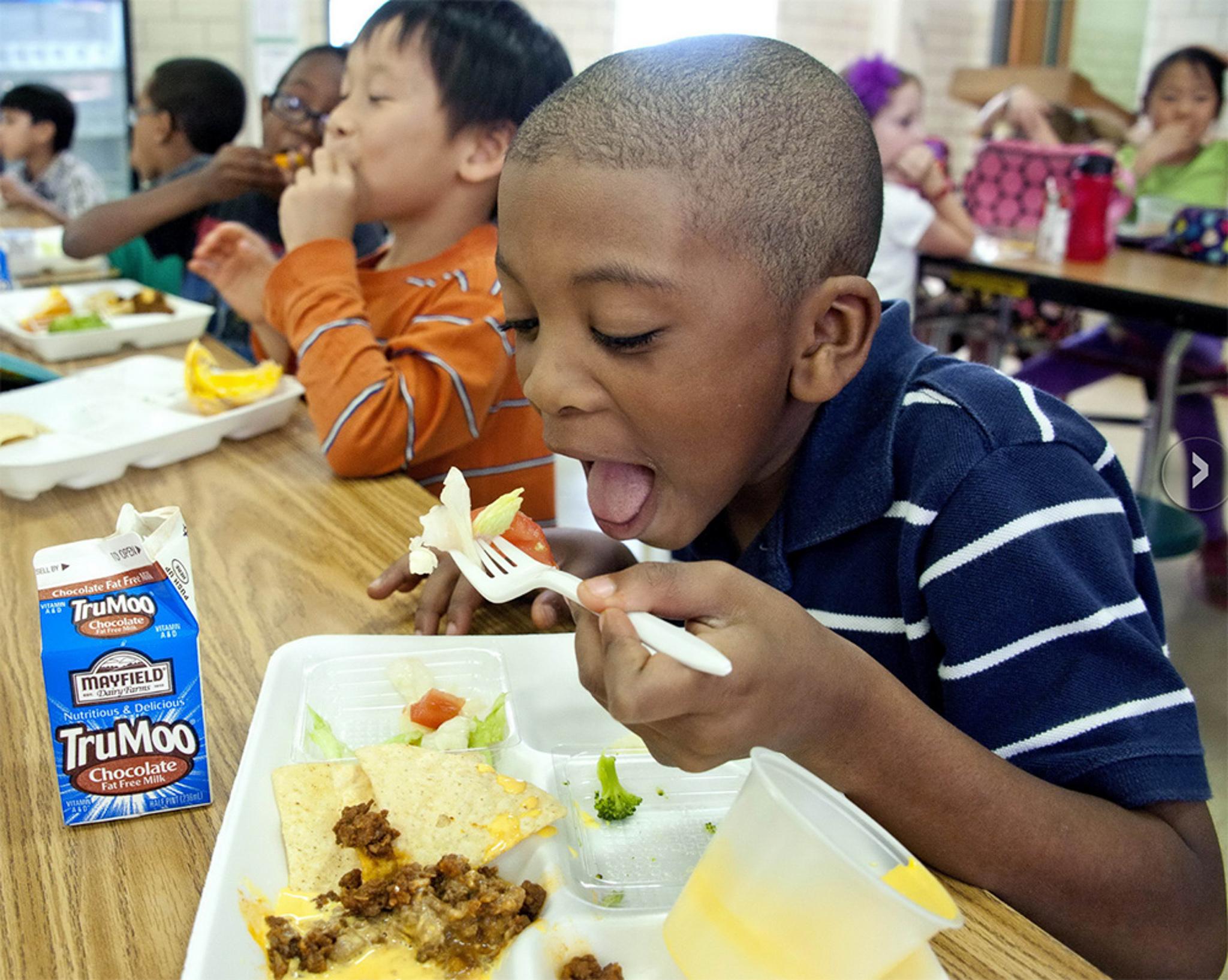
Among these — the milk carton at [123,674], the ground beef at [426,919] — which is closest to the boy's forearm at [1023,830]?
the ground beef at [426,919]

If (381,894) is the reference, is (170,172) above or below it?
above

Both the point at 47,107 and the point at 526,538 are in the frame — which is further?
the point at 47,107

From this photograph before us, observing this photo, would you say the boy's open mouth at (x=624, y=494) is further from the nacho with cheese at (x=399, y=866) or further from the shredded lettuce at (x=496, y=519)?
the nacho with cheese at (x=399, y=866)

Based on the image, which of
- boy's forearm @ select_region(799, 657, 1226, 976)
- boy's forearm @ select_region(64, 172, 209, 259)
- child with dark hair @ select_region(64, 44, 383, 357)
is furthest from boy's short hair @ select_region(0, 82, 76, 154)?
boy's forearm @ select_region(799, 657, 1226, 976)

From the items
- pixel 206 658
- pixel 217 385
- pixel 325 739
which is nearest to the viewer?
pixel 325 739

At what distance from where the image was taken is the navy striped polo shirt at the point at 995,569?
0.84 m

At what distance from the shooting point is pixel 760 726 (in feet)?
2.35

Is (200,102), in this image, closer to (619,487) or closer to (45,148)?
(45,148)

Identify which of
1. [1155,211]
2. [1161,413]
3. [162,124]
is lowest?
[1161,413]

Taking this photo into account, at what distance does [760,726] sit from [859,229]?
17.7 inches

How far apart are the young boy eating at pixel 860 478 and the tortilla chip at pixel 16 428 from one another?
95 cm

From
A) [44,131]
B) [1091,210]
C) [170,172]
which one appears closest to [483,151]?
[170,172]

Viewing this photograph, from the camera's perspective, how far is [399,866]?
788 mm

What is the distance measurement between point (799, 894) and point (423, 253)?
57.9 inches
